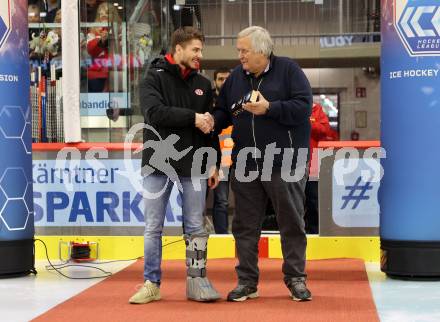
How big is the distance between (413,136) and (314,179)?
1.63 meters

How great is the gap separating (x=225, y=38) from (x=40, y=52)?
479 centimetres

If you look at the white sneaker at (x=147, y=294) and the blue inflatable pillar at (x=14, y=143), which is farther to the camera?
the blue inflatable pillar at (x=14, y=143)

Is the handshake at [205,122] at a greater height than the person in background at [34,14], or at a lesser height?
lesser

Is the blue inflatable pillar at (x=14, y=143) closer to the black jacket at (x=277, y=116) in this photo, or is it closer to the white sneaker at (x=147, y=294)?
the white sneaker at (x=147, y=294)

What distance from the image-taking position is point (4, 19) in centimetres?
521

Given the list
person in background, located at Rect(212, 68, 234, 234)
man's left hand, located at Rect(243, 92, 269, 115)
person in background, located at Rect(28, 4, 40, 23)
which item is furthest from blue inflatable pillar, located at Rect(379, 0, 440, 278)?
person in background, located at Rect(28, 4, 40, 23)

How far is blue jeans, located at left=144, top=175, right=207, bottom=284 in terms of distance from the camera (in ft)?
14.2

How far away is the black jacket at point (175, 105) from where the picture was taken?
4.24m

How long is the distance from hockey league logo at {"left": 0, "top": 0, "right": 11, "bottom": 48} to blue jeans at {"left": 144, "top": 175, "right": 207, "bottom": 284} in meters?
1.70

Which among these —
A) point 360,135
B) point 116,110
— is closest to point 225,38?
point 360,135

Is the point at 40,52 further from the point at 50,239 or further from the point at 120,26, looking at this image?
the point at 50,239

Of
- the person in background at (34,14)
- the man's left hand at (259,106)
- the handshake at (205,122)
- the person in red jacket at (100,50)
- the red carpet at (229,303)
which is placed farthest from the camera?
the person in background at (34,14)

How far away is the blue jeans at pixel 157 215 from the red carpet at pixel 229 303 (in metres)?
0.23

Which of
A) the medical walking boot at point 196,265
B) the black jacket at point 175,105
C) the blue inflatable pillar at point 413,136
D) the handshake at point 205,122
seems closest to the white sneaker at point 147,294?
the medical walking boot at point 196,265
